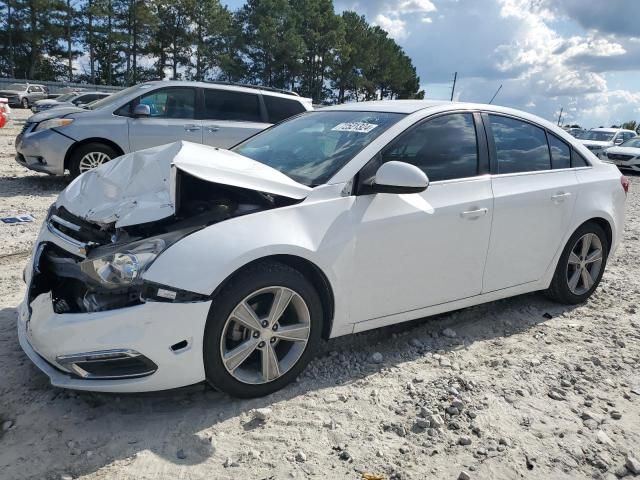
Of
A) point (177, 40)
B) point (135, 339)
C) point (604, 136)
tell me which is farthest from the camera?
point (177, 40)

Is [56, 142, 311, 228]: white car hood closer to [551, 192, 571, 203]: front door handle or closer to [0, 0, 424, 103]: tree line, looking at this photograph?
[551, 192, 571, 203]: front door handle

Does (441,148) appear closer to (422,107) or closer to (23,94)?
(422,107)

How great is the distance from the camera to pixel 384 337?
3.92 meters

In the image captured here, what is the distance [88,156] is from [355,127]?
6125 millimetres

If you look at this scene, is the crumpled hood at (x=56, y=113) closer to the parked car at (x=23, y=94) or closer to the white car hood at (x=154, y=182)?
the white car hood at (x=154, y=182)

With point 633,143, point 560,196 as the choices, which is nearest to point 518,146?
point 560,196

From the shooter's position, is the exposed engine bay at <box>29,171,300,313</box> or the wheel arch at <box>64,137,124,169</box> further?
the wheel arch at <box>64,137,124,169</box>

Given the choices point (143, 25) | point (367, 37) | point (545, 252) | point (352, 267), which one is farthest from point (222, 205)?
point (367, 37)

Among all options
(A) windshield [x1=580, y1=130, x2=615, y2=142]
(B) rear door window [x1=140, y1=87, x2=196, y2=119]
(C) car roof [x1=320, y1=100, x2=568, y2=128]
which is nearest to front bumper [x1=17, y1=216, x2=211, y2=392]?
(C) car roof [x1=320, y1=100, x2=568, y2=128]

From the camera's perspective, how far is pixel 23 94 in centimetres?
3656

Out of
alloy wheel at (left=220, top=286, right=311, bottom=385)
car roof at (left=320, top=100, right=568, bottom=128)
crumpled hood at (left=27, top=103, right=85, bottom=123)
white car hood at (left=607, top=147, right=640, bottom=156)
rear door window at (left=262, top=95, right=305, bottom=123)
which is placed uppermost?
car roof at (left=320, top=100, right=568, bottom=128)

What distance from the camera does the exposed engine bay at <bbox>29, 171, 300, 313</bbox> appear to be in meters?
2.71

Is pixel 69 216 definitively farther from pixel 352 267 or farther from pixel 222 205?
pixel 352 267

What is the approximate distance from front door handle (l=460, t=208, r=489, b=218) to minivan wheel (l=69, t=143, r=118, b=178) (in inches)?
261
